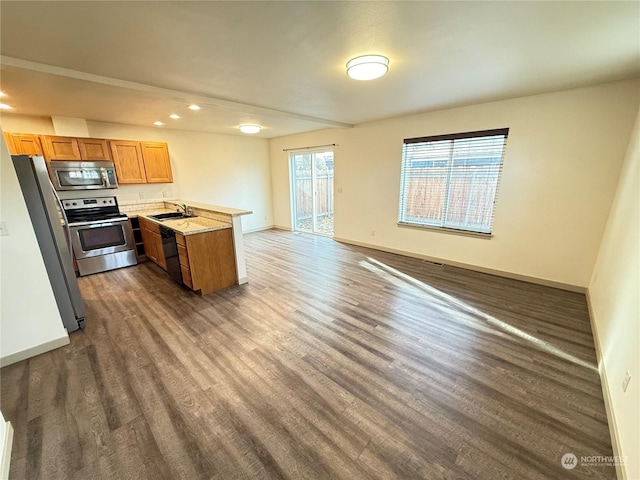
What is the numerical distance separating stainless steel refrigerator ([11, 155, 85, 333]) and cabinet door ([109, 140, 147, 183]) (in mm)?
2377

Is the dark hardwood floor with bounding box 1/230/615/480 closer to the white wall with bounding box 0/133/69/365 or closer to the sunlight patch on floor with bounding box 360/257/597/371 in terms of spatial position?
the sunlight patch on floor with bounding box 360/257/597/371

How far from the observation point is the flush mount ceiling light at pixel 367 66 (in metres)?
2.14

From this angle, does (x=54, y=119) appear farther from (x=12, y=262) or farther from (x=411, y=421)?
(x=411, y=421)

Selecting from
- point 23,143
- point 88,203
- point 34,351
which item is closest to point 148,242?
point 88,203

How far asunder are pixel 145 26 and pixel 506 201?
4440 millimetres

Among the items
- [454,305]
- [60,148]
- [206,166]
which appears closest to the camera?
[454,305]

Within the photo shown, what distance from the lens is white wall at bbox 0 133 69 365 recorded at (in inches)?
81.7

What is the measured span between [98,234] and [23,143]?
1554 millimetres

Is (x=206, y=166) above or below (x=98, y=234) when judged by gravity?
above

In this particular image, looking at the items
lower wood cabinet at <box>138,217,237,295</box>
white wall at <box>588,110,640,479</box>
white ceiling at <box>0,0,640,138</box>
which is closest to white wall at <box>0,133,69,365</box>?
white ceiling at <box>0,0,640,138</box>

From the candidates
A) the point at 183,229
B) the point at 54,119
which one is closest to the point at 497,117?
the point at 183,229

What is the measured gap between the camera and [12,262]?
2.12 m

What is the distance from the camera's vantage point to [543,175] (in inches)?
131

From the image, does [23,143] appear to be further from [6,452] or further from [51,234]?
[6,452]
